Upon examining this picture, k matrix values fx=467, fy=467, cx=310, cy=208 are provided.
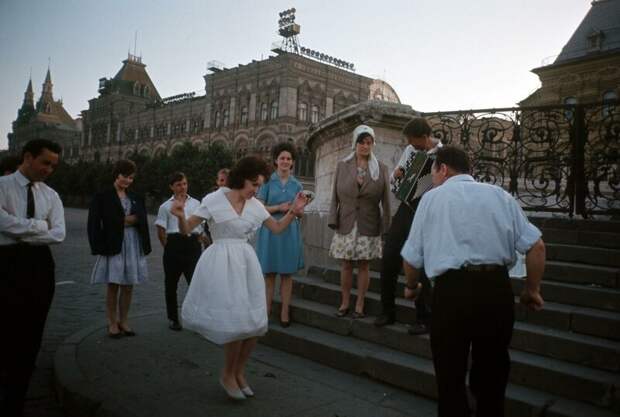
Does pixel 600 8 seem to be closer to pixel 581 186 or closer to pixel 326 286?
pixel 581 186

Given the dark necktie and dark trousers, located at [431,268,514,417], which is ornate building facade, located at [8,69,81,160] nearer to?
the dark necktie

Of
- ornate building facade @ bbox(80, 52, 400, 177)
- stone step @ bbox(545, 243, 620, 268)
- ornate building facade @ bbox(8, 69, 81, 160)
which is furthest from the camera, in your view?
ornate building facade @ bbox(8, 69, 81, 160)

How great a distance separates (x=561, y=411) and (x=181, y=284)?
870 centimetres

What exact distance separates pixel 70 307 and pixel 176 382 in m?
4.22

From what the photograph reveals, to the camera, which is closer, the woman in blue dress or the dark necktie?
the dark necktie

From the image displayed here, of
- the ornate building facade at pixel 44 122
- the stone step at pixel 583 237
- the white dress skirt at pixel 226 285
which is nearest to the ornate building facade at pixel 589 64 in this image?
the stone step at pixel 583 237

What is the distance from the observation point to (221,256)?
13.1ft

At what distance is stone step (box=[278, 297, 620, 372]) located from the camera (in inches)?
152

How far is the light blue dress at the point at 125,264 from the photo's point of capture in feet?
19.4

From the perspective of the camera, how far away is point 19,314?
376 cm

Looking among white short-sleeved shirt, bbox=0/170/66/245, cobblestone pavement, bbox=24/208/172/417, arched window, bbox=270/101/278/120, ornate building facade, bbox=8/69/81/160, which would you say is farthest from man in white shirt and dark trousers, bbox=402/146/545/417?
ornate building facade, bbox=8/69/81/160

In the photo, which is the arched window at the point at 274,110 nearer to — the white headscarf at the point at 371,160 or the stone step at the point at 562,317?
the white headscarf at the point at 371,160

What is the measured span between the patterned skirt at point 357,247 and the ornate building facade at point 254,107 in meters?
38.6

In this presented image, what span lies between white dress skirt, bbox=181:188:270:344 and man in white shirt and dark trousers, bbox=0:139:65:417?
1211 mm
